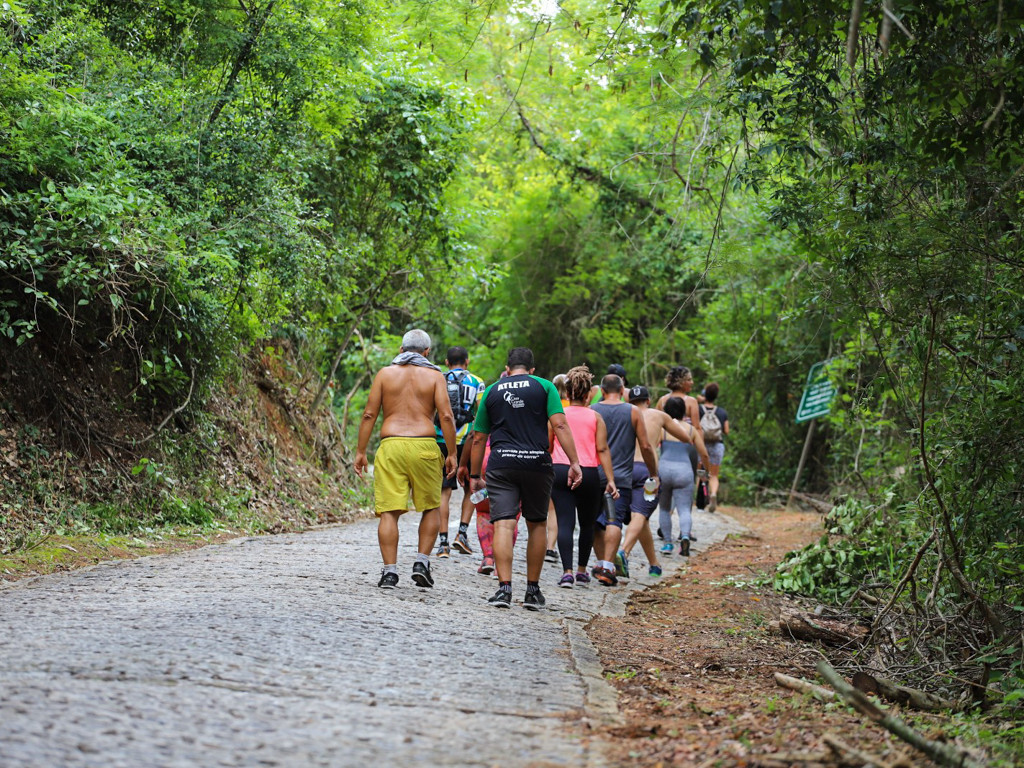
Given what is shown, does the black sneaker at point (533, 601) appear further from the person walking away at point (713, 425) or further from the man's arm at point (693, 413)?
the person walking away at point (713, 425)

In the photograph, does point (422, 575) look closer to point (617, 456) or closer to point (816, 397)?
point (617, 456)

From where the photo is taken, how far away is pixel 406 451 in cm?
891

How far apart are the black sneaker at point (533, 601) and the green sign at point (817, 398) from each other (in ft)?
34.0

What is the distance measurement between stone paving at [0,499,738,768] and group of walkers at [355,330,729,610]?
0.67 metres

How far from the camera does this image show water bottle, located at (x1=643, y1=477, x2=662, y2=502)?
11.6 metres

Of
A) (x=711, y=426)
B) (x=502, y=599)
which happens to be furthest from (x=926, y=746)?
(x=711, y=426)

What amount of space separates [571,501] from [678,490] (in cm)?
408

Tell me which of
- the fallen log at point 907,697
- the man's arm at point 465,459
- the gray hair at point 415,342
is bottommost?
the fallen log at point 907,697

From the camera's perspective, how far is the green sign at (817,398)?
18.2m

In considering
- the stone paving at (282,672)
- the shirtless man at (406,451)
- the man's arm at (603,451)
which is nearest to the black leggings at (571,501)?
the man's arm at (603,451)

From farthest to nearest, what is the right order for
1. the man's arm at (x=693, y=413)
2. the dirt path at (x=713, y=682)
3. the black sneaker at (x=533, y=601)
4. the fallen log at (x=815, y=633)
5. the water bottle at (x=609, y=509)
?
the man's arm at (x=693, y=413) → the water bottle at (x=609, y=509) → the black sneaker at (x=533, y=601) → the fallen log at (x=815, y=633) → the dirt path at (x=713, y=682)

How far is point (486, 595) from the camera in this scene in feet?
30.1

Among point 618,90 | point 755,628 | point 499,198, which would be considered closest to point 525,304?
point 499,198

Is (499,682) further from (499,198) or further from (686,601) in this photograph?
(499,198)
